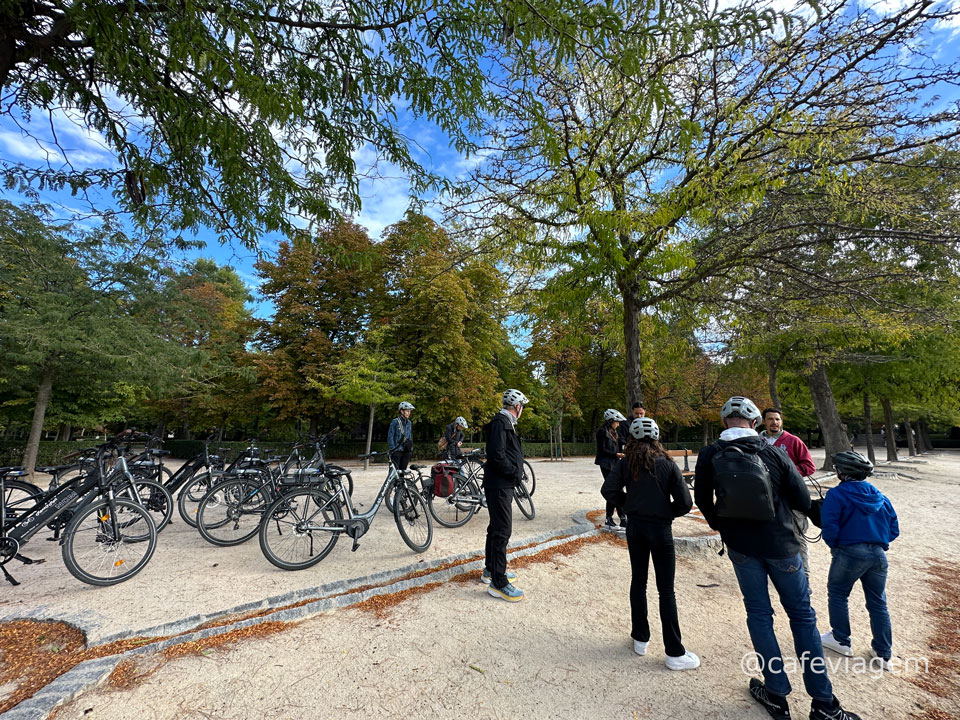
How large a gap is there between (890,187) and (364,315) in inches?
761

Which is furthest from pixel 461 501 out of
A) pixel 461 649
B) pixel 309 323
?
pixel 309 323

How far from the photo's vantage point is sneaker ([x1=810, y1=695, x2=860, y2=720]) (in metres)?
2.27

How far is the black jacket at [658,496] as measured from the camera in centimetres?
296

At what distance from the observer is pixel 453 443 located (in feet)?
28.2

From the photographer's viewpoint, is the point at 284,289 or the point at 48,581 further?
the point at 284,289

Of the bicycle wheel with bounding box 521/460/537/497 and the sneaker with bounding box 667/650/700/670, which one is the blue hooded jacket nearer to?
the sneaker with bounding box 667/650/700/670

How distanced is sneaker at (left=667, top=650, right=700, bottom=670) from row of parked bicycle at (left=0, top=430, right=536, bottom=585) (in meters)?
3.03

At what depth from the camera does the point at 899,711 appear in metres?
2.46

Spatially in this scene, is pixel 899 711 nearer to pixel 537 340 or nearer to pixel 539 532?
pixel 539 532

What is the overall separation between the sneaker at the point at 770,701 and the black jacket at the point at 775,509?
799mm

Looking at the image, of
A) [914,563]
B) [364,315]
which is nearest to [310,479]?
[914,563]

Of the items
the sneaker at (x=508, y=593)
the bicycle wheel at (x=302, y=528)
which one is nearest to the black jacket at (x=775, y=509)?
the sneaker at (x=508, y=593)

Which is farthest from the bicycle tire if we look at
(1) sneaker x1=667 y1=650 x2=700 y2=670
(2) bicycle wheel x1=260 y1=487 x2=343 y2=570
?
(1) sneaker x1=667 y1=650 x2=700 y2=670

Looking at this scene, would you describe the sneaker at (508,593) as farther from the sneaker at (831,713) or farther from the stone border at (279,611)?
the sneaker at (831,713)
